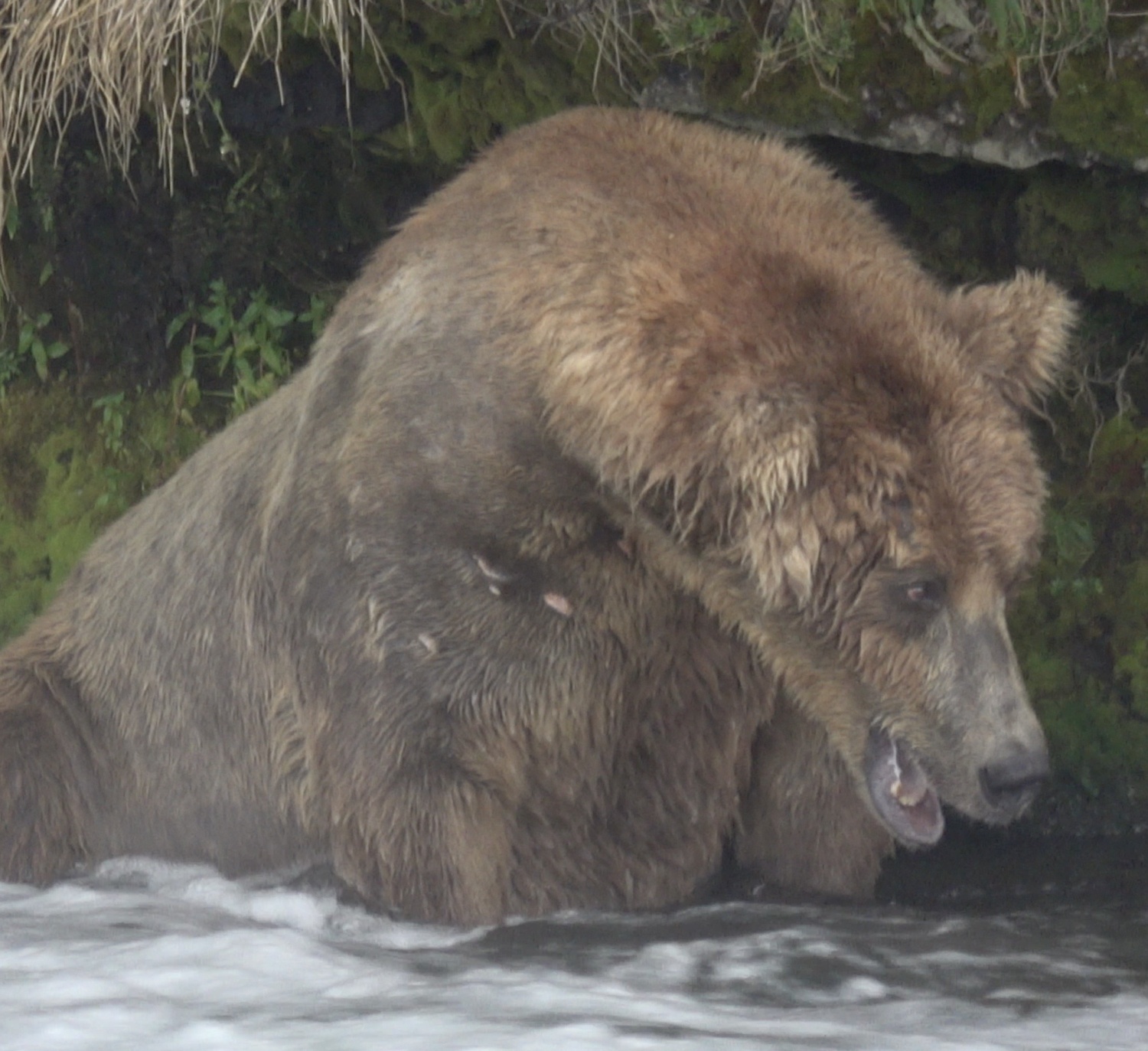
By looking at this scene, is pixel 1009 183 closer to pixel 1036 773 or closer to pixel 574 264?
A: pixel 574 264

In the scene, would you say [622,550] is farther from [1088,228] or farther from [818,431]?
[1088,228]

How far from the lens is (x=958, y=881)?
471 cm

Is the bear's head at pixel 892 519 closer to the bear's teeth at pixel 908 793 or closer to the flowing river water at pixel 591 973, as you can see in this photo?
the bear's teeth at pixel 908 793

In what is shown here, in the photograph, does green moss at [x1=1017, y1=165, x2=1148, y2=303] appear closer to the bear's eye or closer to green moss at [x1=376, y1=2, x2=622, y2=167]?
green moss at [x1=376, y1=2, x2=622, y2=167]

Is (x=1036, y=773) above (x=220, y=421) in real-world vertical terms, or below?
below

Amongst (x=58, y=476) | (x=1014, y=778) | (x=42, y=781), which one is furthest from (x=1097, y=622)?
(x=58, y=476)

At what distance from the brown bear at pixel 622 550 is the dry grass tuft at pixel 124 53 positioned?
41.9 inches

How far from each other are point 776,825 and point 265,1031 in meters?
1.53

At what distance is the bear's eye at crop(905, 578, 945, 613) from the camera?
3.51 metres

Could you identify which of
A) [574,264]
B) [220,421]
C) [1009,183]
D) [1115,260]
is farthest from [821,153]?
[220,421]

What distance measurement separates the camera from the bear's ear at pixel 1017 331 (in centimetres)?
371

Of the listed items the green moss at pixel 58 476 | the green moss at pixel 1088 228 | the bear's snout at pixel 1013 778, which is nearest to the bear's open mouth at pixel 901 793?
the bear's snout at pixel 1013 778

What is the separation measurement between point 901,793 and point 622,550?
72cm

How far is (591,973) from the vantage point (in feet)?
12.1
